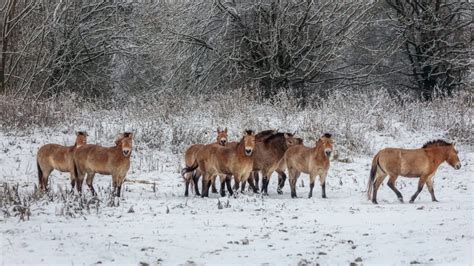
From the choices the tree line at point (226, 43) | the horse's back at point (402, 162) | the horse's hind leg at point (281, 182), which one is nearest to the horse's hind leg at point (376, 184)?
the horse's back at point (402, 162)

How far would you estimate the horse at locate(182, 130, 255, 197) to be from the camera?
11.9 meters

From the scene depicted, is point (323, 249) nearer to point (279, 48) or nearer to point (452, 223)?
point (452, 223)

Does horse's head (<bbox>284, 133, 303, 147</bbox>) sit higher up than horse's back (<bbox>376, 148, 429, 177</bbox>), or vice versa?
horse's head (<bbox>284, 133, 303, 147</bbox>)

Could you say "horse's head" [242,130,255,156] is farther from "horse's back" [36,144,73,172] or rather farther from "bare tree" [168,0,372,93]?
"bare tree" [168,0,372,93]

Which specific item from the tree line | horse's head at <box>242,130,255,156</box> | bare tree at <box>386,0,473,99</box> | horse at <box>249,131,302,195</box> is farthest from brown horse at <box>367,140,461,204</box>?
bare tree at <box>386,0,473,99</box>

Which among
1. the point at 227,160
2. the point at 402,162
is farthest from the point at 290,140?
the point at 402,162

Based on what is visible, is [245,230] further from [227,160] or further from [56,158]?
[56,158]

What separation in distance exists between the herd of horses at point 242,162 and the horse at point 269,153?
0.07ft

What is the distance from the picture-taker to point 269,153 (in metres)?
13.1

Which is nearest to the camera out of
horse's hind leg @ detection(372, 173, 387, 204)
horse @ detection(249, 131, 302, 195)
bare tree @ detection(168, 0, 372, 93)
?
horse's hind leg @ detection(372, 173, 387, 204)

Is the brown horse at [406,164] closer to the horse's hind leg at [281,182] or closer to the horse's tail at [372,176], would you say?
the horse's tail at [372,176]

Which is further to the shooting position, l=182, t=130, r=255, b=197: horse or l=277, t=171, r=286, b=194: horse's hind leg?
l=277, t=171, r=286, b=194: horse's hind leg

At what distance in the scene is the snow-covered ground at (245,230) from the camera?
23.6 feet

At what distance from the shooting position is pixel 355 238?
827 centimetres
